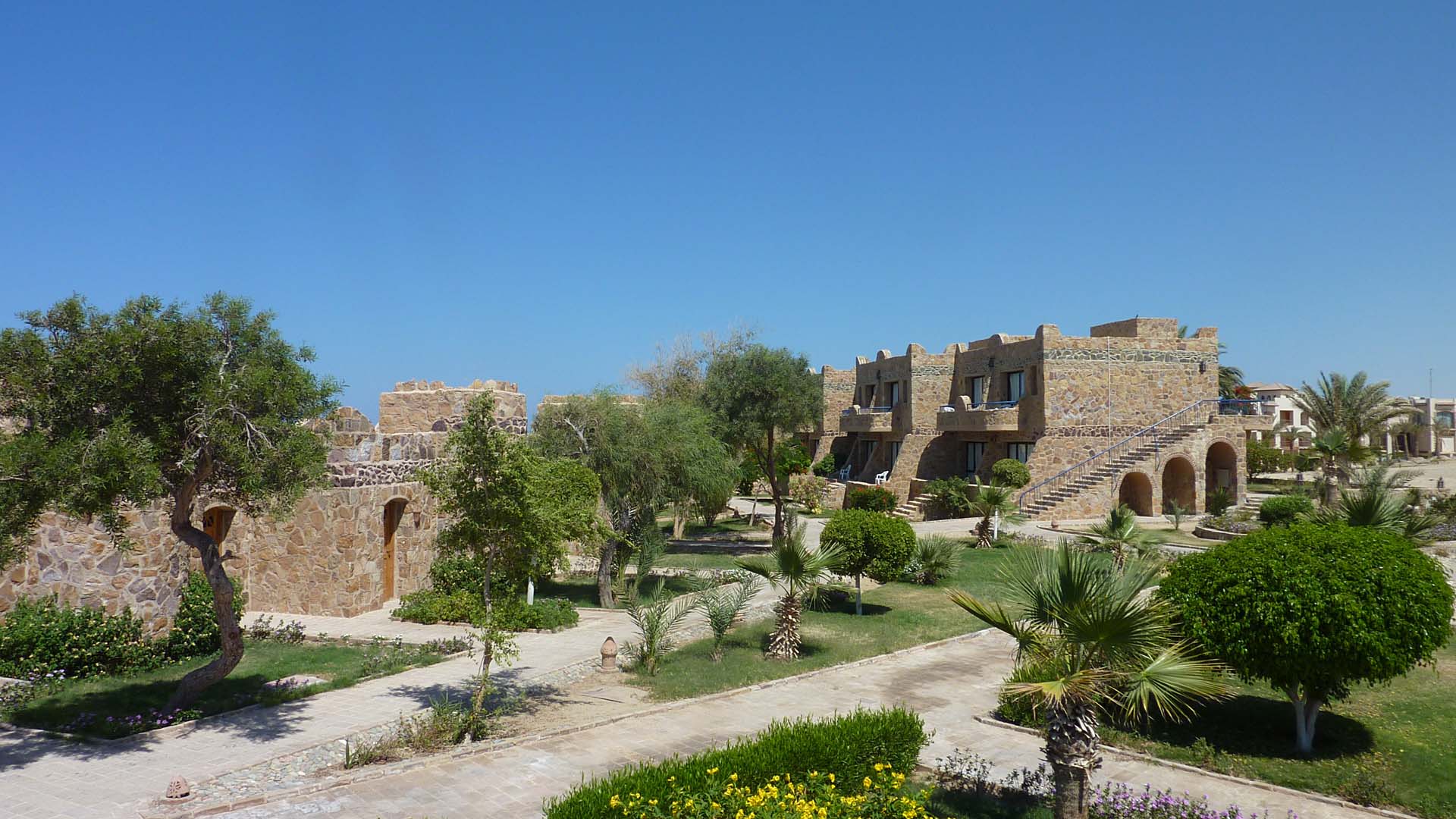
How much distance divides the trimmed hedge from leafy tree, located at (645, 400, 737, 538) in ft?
34.0

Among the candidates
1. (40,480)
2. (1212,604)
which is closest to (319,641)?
(40,480)

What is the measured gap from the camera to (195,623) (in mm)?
13211

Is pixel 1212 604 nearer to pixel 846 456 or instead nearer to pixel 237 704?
pixel 237 704

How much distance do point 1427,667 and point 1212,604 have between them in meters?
6.07

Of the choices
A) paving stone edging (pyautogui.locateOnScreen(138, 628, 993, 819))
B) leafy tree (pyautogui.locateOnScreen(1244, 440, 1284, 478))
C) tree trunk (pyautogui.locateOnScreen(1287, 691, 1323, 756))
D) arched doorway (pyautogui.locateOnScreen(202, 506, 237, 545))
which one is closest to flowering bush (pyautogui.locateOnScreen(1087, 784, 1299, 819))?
tree trunk (pyautogui.locateOnScreen(1287, 691, 1323, 756))

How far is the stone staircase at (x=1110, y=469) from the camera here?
31188 millimetres

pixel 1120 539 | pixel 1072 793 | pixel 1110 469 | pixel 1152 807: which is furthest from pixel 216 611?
pixel 1110 469

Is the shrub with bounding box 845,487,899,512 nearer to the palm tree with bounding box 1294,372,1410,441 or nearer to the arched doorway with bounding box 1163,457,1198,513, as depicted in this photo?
the arched doorway with bounding box 1163,457,1198,513

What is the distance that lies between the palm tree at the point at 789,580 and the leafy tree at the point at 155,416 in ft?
23.1

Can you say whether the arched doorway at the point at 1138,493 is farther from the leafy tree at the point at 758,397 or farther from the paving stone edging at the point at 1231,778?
the paving stone edging at the point at 1231,778

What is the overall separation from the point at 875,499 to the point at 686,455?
1704cm

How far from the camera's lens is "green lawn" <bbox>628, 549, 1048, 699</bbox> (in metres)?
12.8

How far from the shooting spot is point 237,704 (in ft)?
35.6

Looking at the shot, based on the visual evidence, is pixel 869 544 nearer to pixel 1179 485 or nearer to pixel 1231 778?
pixel 1231 778
